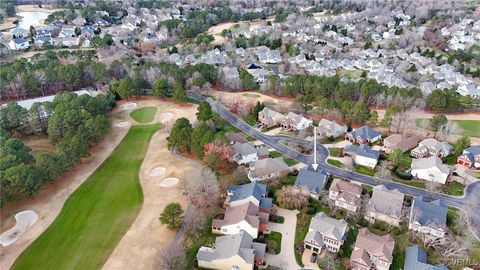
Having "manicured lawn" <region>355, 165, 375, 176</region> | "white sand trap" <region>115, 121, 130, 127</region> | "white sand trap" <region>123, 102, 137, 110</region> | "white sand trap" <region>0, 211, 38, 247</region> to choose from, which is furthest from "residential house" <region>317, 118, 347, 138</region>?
"white sand trap" <region>0, 211, 38, 247</region>

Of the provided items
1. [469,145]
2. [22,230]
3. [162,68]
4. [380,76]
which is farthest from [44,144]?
[380,76]

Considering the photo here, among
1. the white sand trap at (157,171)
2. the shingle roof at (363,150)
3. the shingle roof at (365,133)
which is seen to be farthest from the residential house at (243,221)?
the shingle roof at (365,133)

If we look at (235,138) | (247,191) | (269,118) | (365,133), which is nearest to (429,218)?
(247,191)

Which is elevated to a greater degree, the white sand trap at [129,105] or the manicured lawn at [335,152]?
the white sand trap at [129,105]

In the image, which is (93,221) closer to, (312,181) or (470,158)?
(312,181)

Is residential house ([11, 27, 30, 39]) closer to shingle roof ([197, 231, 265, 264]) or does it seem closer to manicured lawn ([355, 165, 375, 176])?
shingle roof ([197, 231, 265, 264])

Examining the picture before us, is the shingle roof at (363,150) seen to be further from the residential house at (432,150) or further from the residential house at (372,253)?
the residential house at (372,253)
